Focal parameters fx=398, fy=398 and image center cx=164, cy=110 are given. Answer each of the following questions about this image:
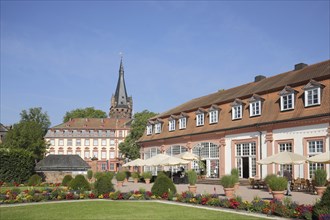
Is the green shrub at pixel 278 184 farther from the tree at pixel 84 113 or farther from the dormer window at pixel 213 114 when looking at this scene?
the tree at pixel 84 113

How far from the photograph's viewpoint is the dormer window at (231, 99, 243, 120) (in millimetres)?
31547

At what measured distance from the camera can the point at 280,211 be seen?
518 inches

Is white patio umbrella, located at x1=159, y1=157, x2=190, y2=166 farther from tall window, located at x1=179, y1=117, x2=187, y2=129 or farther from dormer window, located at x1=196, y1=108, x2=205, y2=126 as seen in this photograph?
tall window, located at x1=179, y1=117, x2=187, y2=129

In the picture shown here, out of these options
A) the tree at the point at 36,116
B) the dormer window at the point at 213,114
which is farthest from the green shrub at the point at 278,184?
the tree at the point at 36,116

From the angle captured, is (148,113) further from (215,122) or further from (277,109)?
(277,109)

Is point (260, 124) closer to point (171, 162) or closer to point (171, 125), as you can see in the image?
point (171, 162)

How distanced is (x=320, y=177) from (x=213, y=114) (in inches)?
615

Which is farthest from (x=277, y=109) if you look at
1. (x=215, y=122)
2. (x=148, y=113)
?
(x=148, y=113)

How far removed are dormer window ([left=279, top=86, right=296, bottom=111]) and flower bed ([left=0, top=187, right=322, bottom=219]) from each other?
39.6ft

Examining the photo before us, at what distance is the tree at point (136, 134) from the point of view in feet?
216

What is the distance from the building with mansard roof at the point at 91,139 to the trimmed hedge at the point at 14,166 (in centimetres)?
5269

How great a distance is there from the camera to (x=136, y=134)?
6619 cm

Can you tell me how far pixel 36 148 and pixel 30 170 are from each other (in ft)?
83.3

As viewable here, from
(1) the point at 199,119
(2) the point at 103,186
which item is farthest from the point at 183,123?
(2) the point at 103,186
